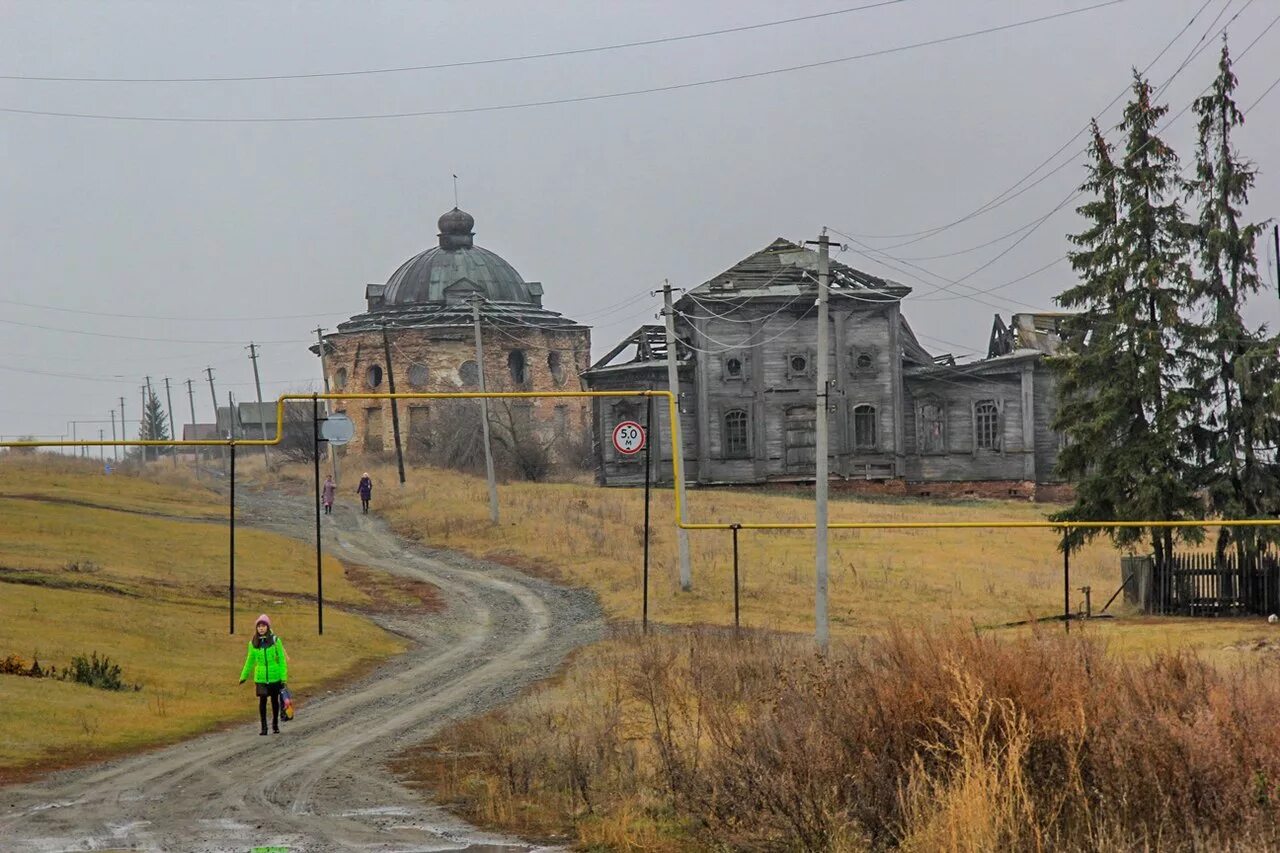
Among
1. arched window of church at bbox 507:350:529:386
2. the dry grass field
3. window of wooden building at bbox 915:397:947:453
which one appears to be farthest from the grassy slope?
arched window of church at bbox 507:350:529:386

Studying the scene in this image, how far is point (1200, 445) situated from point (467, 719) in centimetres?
2230

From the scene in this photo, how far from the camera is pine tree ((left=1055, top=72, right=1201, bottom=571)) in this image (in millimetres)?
37219

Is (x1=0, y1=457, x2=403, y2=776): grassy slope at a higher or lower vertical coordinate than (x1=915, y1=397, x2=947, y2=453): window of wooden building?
lower

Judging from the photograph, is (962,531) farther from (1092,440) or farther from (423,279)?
(423,279)

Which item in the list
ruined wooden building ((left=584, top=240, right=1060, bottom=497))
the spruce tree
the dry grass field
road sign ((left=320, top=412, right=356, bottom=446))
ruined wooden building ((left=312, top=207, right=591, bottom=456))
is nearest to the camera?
road sign ((left=320, top=412, right=356, bottom=446))

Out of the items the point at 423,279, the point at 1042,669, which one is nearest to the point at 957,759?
the point at 1042,669

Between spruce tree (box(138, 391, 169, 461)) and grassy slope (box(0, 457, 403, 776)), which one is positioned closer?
grassy slope (box(0, 457, 403, 776))

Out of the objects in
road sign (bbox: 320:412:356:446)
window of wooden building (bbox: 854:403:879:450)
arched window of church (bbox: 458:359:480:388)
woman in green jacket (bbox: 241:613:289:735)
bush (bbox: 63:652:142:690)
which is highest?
arched window of church (bbox: 458:359:480:388)

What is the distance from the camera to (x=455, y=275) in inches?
3524

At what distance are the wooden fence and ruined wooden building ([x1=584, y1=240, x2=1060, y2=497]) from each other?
28894 millimetres

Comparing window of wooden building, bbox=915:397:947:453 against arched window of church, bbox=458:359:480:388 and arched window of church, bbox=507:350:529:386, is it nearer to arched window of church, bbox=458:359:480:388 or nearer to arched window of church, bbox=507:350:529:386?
arched window of church, bbox=458:359:480:388

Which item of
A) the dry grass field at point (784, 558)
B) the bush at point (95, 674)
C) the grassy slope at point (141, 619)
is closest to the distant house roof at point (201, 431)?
the dry grass field at point (784, 558)

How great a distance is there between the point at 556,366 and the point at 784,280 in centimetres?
2338

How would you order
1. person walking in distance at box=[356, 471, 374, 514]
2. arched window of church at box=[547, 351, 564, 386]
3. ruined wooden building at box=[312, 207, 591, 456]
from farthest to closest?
arched window of church at box=[547, 351, 564, 386]
ruined wooden building at box=[312, 207, 591, 456]
person walking in distance at box=[356, 471, 374, 514]
